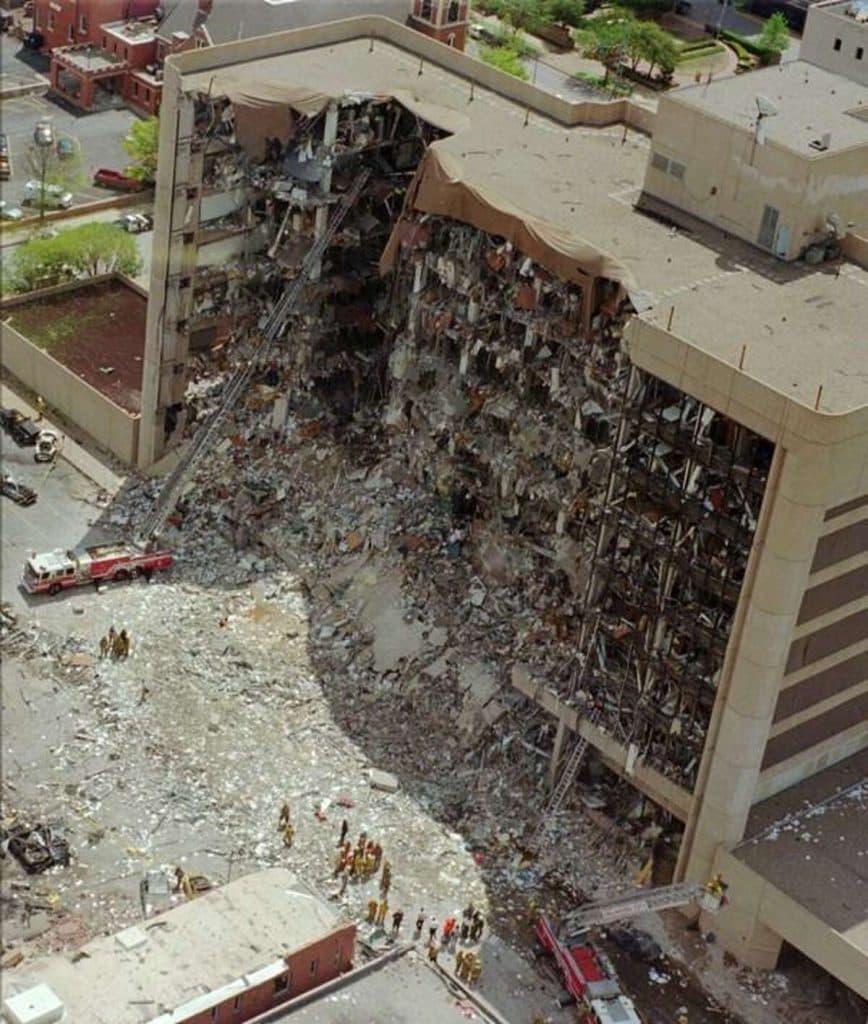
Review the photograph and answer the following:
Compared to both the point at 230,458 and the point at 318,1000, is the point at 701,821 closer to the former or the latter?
the point at 318,1000

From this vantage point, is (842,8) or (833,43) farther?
(842,8)

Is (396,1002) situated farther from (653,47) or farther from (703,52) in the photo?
(703,52)

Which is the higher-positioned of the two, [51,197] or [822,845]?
[822,845]

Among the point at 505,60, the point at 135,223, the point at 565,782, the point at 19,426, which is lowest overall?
the point at 565,782

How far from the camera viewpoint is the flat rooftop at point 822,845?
61.9 metres

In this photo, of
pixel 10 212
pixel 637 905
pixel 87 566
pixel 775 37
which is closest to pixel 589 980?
pixel 637 905

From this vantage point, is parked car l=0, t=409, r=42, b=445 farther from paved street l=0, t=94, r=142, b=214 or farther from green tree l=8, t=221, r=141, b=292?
paved street l=0, t=94, r=142, b=214

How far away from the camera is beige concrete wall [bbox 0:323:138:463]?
8350cm

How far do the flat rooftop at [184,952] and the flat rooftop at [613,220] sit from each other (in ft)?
63.8

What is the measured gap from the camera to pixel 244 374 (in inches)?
3182

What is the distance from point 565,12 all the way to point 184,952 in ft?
278

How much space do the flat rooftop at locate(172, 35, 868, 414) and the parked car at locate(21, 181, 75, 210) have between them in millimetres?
25899

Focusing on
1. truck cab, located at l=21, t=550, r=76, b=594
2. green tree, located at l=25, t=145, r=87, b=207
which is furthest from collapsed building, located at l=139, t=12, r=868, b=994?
green tree, located at l=25, t=145, r=87, b=207

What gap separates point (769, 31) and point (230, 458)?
64.0m
